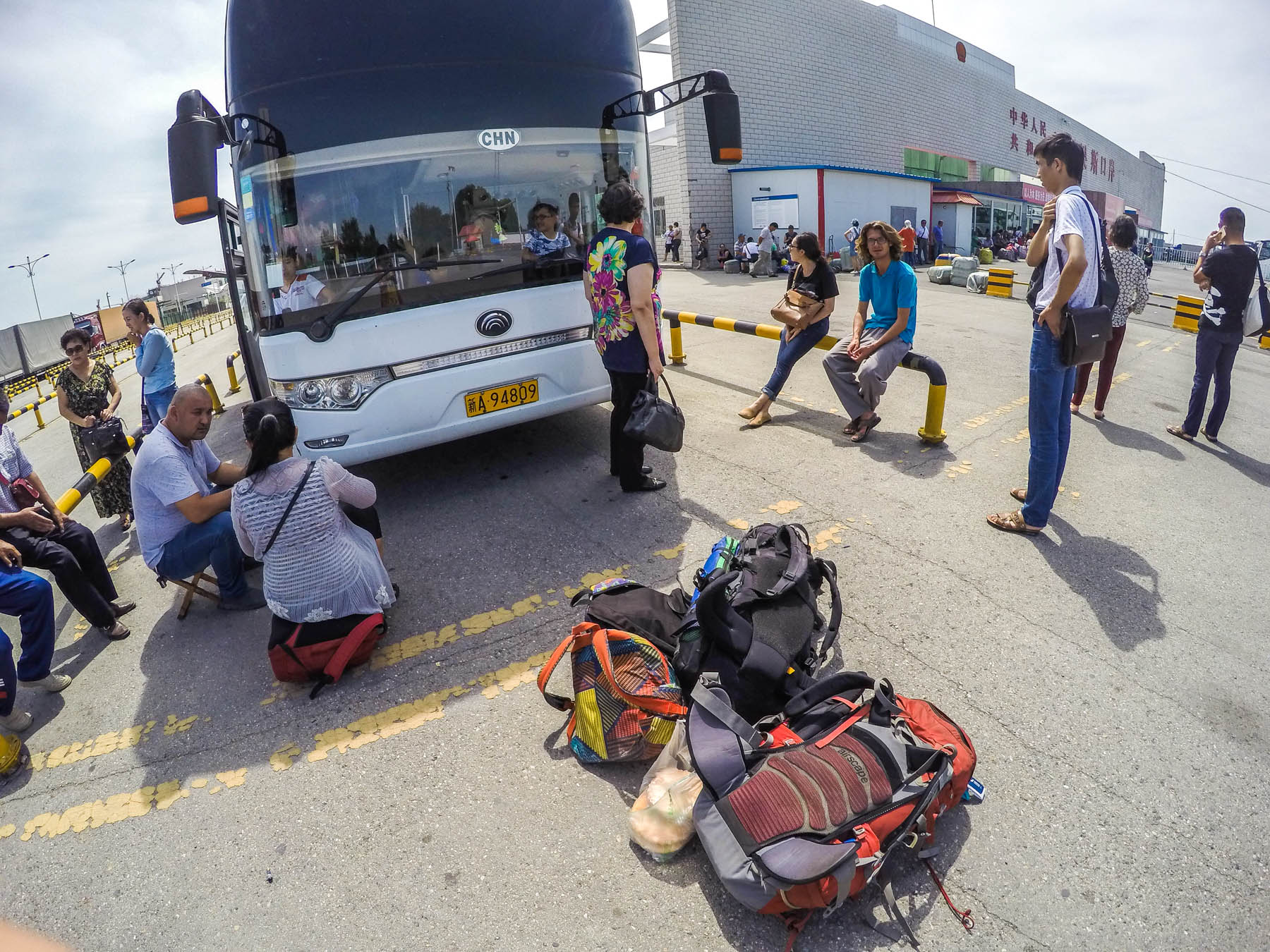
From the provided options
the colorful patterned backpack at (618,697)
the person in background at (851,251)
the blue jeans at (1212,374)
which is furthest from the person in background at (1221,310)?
the person in background at (851,251)

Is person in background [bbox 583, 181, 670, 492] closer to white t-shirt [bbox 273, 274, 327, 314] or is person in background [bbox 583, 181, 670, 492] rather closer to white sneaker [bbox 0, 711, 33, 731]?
white t-shirt [bbox 273, 274, 327, 314]

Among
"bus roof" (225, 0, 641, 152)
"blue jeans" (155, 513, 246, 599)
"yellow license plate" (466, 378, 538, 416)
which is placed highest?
"bus roof" (225, 0, 641, 152)

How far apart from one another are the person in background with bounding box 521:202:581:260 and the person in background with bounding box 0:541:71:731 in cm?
328

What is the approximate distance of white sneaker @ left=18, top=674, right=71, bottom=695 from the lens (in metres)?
3.59

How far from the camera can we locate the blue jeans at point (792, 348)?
635 cm

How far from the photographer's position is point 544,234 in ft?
16.0

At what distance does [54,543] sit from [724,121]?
5.03m

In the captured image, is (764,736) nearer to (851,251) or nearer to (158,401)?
(158,401)

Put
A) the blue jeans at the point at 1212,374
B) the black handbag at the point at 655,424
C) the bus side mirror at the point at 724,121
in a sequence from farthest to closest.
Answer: the blue jeans at the point at 1212,374 < the bus side mirror at the point at 724,121 < the black handbag at the point at 655,424

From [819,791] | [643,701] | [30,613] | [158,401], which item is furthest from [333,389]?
[819,791]

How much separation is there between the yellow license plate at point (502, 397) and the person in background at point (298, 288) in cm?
106

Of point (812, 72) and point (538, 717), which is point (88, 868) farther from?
point (812, 72)

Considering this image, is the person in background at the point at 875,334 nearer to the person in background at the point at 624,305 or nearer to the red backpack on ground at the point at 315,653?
the person in background at the point at 624,305

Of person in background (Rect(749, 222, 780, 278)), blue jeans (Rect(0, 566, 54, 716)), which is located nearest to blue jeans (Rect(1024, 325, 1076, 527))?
blue jeans (Rect(0, 566, 54, 716))
